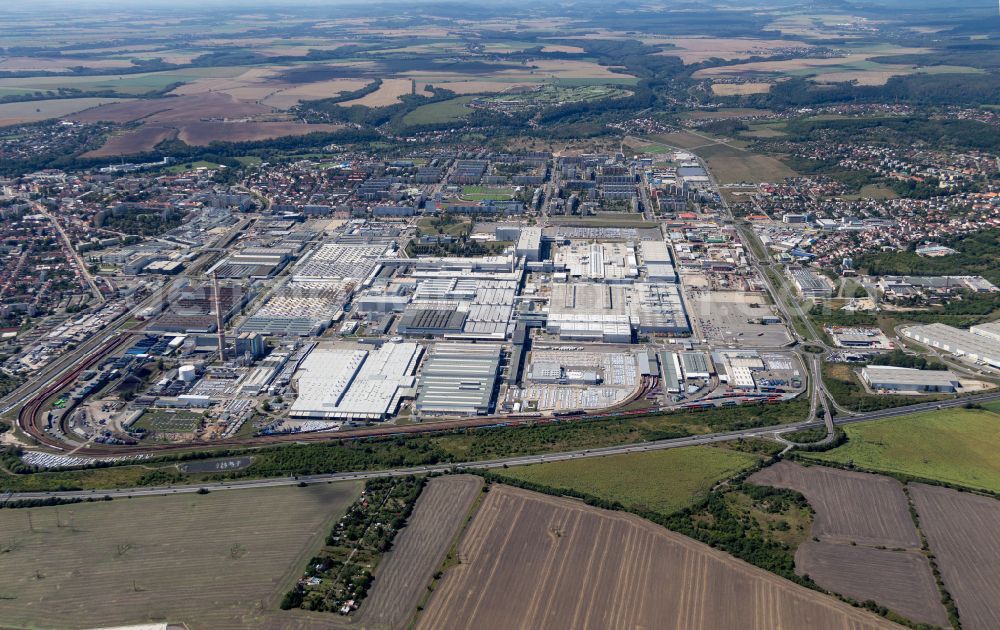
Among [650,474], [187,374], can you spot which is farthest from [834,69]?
[187,374]

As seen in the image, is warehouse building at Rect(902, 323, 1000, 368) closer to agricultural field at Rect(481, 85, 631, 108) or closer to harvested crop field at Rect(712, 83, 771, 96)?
Answer: agricultural field at Rect(481, 85, 631, 108)

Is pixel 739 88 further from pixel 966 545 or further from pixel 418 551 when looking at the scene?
pixel 418 551

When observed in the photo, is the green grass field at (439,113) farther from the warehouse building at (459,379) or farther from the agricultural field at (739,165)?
the warehouse building at (459,379)

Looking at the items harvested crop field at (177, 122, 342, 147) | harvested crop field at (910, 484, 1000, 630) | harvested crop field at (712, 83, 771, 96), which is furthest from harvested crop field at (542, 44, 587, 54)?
harvested crop field at (910, 484, 1000, 630)

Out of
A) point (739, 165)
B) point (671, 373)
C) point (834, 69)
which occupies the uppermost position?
point (834, 69)

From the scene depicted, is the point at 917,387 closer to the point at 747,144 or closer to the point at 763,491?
the point at 763,491
